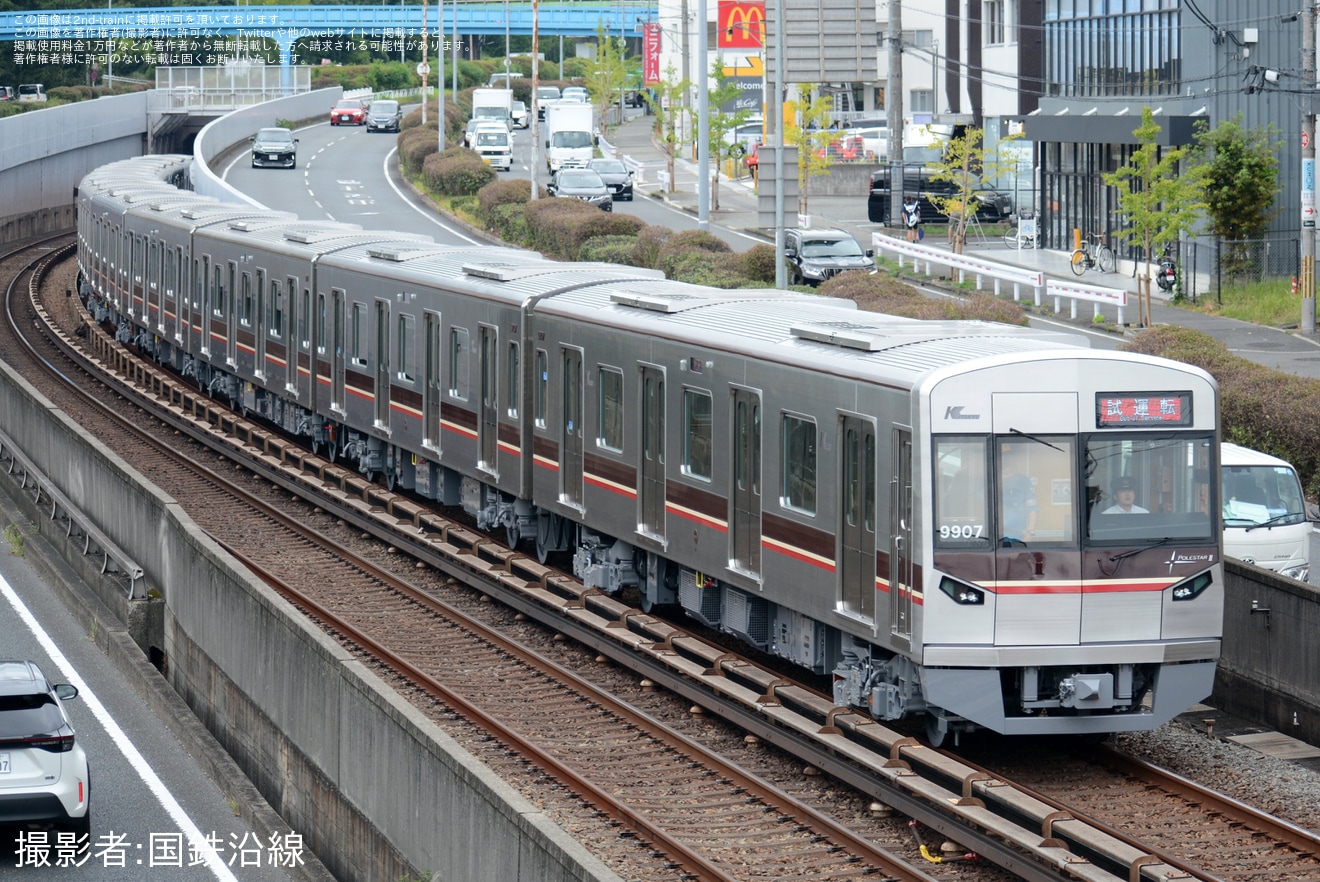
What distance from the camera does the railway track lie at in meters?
10.1

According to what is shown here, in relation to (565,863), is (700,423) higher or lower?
higher

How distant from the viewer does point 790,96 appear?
7425cm

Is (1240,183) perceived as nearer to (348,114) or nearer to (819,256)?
(819,256)

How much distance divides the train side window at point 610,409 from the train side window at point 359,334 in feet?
23.7

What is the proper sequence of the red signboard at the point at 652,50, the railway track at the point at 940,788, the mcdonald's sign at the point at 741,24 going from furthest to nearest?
the red signboard at the point at 652,50, the mcdonald's sign at the point at 741,24, the railway track at the point at 940,788

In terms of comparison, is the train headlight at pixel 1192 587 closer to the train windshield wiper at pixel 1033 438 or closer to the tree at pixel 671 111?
the train windshield wiper at pixel 1033 438

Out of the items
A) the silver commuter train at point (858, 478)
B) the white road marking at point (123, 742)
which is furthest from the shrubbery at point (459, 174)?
the white road marking at point (123, 742)

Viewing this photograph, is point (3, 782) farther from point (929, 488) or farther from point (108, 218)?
point (108, 218)

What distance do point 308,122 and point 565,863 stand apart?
97.9m

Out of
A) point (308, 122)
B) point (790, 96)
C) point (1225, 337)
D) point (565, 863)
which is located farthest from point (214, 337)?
point (308, 122)

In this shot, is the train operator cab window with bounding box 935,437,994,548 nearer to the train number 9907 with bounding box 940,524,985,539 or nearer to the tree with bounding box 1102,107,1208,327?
the train number 9907 with bounding box 940,524,985,539

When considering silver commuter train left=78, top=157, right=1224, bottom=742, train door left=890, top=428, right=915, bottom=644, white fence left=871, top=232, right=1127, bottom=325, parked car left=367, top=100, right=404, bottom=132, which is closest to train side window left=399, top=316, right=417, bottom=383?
silver commuter train left=78, top=157, right=1224, bottom=742

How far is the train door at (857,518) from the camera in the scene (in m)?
12.2

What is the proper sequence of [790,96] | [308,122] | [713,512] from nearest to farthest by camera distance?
[713,512] < [790,96] < [308,122]
